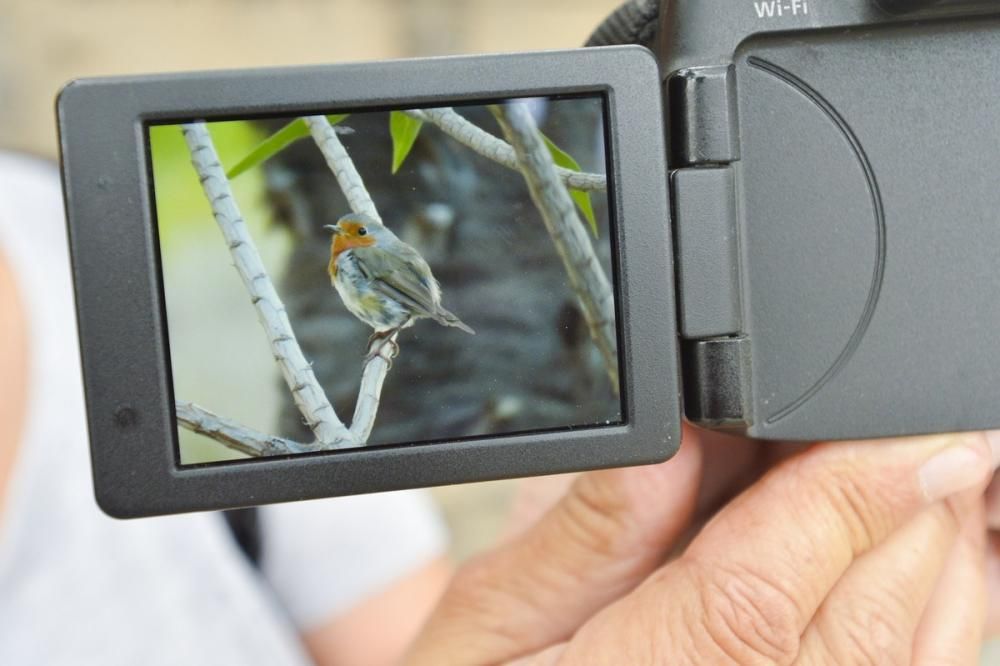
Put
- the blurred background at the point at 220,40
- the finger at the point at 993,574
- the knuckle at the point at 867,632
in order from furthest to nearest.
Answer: the blurred background at the point at 220,40 < the finger at the point at 993,574 < the knuckle at the point at 867,632

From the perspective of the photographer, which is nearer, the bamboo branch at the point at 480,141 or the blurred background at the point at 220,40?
the bamboo branch at the point at 480,141

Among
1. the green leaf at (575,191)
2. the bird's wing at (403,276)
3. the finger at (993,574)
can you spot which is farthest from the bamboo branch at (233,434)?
the finger at (993,574)

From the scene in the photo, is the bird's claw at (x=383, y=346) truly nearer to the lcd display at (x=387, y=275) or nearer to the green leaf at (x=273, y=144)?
the lcd display at (x=387, y=275)

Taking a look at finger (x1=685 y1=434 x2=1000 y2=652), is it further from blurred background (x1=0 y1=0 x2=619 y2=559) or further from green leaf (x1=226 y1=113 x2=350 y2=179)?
blurred background (x1=0 y1=0 x2=619 y2=559)

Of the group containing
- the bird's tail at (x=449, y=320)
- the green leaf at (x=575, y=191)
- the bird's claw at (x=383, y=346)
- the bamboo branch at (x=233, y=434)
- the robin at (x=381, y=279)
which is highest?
the green leaf at (x=575, y=191)

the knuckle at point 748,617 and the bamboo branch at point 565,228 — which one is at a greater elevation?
the bamboo branch at point 565,228

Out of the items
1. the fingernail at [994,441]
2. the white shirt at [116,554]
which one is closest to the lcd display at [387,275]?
the fingernail at [994,441]

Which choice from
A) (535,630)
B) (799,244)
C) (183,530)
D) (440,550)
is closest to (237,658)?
(183,530)

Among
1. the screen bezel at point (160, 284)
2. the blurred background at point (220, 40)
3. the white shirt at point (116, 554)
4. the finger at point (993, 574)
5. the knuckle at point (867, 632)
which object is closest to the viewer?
the screen bezel at point (160, 284)
